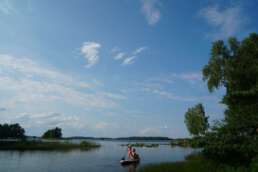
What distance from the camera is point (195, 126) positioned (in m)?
62.7

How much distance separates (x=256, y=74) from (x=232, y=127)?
7133 mm

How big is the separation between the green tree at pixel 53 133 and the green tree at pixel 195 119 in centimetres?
5726

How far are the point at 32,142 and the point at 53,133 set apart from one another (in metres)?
38.5

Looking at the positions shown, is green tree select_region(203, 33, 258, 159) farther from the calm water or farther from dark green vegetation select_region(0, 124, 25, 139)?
dark green vegetation select_region(0, 124, 25, 139)

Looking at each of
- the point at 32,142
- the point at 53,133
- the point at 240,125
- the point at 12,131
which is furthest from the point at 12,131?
the point at 240,125

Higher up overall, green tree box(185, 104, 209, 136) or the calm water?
green tree box(185, 104, 209, 136)

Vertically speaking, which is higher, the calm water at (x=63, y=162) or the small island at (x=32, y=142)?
the small island at (x=32, y=142)

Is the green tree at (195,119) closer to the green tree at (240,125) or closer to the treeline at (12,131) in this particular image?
the green tree at (240,125)

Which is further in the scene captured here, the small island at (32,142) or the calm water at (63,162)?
the small island at (32,142)

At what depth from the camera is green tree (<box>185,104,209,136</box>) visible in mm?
61562

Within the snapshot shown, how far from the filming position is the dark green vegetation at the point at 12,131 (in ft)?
281

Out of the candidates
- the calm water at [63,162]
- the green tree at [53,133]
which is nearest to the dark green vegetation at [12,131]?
the green tree at [53,133]

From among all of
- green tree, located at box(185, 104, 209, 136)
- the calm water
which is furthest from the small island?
green tree, located at box(185, 104, 209, 136)

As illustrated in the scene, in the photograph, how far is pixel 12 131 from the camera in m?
86.3
